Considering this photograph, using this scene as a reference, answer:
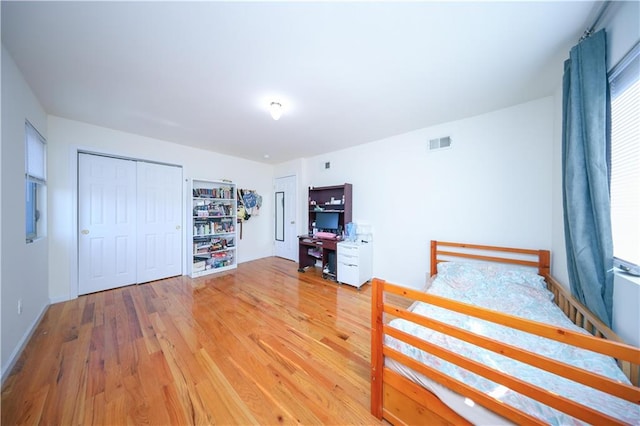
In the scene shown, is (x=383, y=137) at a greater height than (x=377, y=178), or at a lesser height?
greater

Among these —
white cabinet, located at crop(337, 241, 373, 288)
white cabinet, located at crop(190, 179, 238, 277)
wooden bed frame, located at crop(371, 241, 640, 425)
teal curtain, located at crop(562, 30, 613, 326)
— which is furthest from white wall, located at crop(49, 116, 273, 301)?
teal curtain, located at crop(562, 30, 613, 326)

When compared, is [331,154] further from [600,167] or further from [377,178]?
[600,167]

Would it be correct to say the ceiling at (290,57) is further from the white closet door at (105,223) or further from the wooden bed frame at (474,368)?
the wooden bed frame at (474,368)

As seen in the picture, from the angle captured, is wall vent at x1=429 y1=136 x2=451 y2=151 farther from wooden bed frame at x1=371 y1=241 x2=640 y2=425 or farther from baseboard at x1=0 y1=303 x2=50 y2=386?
baseboard at x1=0 y1=303 x2=50 y2=386

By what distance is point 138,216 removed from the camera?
3.51m

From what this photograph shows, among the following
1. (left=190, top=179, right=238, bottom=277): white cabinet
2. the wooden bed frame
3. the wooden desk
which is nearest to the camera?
the wooden bed frame

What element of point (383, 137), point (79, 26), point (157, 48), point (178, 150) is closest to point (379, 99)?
point (383, 137)

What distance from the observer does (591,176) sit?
4.48 ft

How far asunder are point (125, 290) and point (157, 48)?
3.56 metres

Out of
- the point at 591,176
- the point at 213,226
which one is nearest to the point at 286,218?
the point at 213,226

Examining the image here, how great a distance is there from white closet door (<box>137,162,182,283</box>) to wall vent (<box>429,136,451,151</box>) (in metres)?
4.54

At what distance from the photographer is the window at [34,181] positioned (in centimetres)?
229

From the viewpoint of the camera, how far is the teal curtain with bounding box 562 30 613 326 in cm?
131

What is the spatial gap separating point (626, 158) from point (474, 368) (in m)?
1.67
